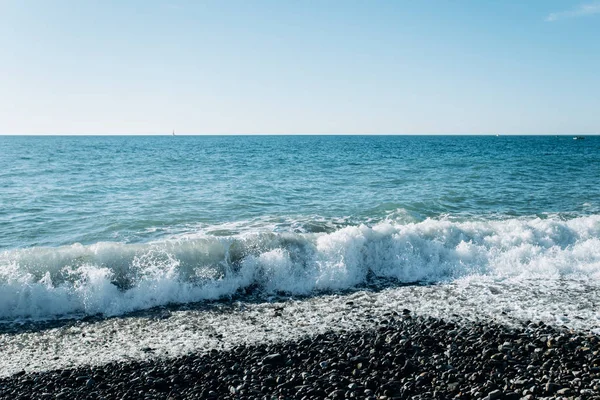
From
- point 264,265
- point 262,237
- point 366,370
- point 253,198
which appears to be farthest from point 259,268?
point 253,198

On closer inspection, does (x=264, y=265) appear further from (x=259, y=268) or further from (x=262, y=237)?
(x=262, y=237)

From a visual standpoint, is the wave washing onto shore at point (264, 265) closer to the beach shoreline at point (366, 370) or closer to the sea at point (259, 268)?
the sea at point (259, 268)

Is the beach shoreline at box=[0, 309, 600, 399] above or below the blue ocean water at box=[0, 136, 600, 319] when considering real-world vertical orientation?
below

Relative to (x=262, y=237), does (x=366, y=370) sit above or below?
below

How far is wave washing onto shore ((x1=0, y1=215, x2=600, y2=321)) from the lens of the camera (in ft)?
34.7

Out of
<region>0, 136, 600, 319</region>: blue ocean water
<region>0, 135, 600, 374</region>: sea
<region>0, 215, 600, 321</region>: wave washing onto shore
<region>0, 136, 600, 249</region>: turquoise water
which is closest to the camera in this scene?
<region>0, 135, 600, 374</region>: sea

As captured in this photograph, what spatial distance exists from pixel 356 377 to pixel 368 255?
6.53m

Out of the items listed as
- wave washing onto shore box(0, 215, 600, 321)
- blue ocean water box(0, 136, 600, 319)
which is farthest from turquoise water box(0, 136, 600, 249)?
wave washing onto shore box(0, 215, 600, 321)

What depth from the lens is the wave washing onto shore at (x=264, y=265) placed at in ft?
34.7

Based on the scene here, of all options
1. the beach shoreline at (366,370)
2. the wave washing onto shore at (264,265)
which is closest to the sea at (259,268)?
the wave washing onto shore at (264,265)

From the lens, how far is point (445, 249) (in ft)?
44.8

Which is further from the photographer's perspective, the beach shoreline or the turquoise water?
the turquoise water

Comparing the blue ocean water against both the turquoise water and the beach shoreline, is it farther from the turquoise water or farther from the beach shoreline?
the beach shoreline

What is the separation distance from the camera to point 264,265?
12.2 meters
